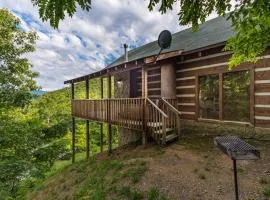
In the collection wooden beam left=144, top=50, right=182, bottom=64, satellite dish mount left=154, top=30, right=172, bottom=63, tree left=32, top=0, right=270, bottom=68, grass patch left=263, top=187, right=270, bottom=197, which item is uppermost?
satellite dish mount left=154, top=30, right=172, bottom=63

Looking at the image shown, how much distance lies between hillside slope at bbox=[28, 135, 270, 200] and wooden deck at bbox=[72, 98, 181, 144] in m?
0.65

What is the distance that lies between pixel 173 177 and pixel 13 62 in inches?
429

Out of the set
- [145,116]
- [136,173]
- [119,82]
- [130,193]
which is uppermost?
[119,82]

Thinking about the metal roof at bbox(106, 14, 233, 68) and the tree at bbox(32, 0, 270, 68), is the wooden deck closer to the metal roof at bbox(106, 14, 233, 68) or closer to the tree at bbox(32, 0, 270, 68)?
the metal roof at bbox(106, 14, 233, 68)

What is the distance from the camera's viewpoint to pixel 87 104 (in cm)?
1424

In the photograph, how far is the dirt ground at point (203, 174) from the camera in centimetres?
584

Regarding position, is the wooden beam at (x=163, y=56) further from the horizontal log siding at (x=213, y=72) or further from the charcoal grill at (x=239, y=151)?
the charcoal grill at (x=239, y=151)

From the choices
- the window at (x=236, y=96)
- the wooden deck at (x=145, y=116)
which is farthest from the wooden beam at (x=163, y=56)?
the window at (x=236, y=96)

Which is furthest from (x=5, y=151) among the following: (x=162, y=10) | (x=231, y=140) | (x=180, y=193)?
(x=162, y=10)

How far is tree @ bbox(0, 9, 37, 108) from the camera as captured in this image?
11648 millimetres

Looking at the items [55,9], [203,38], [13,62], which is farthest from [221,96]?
[13,62]

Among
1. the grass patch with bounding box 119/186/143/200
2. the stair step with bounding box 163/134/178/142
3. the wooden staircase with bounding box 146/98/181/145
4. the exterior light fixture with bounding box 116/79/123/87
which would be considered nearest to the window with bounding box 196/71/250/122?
the wooden staircase with bounding box 146/98/181/145

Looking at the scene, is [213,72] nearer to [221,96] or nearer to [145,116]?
[221,96]

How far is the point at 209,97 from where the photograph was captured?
35.2ft
